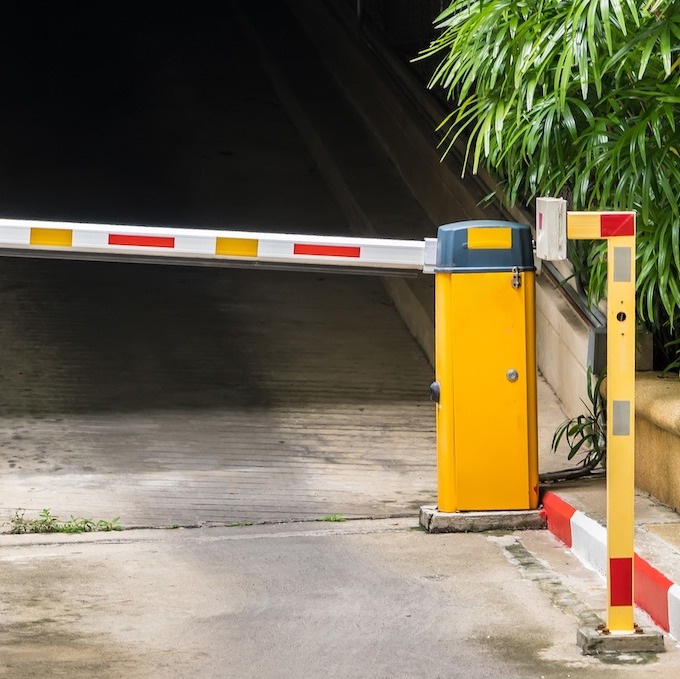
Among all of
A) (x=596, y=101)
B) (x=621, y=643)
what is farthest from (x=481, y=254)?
(x=621, y=643)

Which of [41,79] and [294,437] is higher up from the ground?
[41,79]

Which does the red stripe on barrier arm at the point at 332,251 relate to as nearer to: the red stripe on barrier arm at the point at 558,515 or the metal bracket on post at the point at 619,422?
the red stripe on barrier arm at the point at 558,515

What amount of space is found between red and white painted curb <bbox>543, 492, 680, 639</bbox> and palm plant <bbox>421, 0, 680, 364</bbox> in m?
0.95

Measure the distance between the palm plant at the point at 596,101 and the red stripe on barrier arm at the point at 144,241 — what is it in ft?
4.64

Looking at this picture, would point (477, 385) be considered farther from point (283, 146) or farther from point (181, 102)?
point (181, 102)

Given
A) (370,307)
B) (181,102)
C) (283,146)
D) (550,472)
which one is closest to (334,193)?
(283,146)

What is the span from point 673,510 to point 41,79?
598 inches

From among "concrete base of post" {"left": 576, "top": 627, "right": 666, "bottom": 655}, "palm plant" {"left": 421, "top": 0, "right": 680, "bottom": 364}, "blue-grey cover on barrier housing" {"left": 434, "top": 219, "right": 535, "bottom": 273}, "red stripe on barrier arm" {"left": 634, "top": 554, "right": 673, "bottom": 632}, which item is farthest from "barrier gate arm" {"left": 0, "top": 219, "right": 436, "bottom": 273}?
"concrete base of post" {"left": 576, "top": 627, "right": 666, "bottom": 655}

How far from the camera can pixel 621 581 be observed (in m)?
4.51

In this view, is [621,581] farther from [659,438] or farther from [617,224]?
[659,438]

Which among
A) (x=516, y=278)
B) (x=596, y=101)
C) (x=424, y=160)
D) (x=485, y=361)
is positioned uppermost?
(x=424, y=160)

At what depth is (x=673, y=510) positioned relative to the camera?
6.21 meters

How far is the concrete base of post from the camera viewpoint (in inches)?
177

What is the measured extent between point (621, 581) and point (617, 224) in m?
1.20
